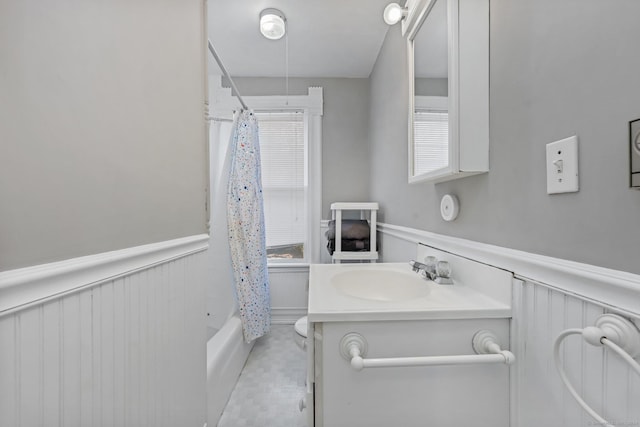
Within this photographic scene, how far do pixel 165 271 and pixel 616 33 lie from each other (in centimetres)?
123

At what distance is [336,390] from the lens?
2.37ft

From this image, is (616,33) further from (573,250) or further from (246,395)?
(246,395)

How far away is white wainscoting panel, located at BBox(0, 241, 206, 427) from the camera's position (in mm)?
463

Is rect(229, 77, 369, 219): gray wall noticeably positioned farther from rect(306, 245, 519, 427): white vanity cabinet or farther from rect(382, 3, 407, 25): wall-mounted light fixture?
rect(306, 245, 519, 427): white vanity cabinet

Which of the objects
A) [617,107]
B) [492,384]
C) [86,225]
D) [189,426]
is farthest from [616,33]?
[189,426]

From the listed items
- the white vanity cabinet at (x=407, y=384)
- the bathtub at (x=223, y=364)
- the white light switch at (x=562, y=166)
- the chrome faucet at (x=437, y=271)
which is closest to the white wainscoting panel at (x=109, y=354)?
the bathtub at (x=223, y=364)

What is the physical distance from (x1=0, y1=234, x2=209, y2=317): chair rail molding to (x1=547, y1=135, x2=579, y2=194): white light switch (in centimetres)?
102

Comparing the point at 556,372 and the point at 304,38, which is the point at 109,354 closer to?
the point at 556,372

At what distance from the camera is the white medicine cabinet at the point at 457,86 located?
867 mm

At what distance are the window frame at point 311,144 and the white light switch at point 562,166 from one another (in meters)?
2.02

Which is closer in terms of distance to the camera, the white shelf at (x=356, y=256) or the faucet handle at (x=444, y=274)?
the faucet handle at (x=444, y=274)

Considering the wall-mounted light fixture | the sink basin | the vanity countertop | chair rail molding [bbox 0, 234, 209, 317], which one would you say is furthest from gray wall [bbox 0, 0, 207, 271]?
the wall-mounted light fixture

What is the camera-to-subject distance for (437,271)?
1039 millimetres

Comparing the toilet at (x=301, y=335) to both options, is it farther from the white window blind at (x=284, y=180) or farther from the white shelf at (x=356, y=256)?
the white window blind at (x=284, y=180)
